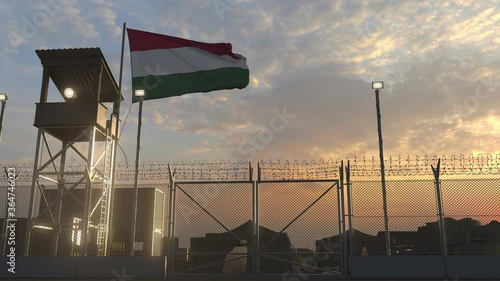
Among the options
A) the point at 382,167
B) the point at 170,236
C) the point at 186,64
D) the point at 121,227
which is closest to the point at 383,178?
the point at 382,167

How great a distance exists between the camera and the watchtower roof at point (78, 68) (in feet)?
59.6

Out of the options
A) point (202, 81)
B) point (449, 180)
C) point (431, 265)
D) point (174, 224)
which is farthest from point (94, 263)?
point (449, 180)

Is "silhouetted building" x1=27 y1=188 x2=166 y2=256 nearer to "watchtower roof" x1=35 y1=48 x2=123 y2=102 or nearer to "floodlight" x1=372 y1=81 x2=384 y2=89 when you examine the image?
"watchtower roof" x1=35 y1=48 x2=123 y2=102

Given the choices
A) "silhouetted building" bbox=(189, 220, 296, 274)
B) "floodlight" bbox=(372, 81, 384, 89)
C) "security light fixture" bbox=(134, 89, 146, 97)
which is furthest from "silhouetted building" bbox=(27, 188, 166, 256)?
"floodlight" bbox=(372, 81, 384, 89)

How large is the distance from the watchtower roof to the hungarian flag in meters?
2.19

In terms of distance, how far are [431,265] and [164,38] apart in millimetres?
11603

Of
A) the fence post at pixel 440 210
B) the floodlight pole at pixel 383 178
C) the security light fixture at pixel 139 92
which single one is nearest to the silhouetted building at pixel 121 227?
the security light fixture at pixel 139 92

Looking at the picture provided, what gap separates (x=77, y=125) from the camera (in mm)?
17391

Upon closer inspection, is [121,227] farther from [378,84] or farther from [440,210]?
[440,210]

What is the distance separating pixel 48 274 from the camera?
14.4 metres

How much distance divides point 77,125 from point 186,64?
4.67 meters

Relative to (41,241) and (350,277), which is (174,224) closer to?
(350,277)

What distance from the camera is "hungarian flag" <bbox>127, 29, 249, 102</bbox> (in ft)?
54.4

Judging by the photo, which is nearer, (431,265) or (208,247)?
(431,265)
